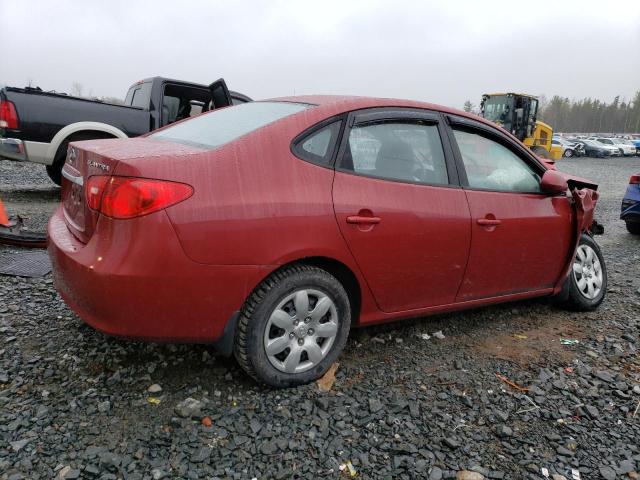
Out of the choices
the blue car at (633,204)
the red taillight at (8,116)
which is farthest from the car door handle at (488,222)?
the red taillight at (8,116)

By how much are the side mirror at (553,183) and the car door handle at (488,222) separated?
557mm

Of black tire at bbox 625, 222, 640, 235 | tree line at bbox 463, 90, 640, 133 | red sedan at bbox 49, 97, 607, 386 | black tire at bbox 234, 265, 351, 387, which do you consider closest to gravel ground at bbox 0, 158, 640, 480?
black tire at bbox 234, 265, 351, 387

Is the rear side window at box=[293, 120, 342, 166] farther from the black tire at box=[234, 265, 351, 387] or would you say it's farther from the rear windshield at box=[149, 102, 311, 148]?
the black tire at box=[234, 265, 351, 387]

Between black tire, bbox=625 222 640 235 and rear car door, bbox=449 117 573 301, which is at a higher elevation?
rear car door, bbox=449 117 573 301

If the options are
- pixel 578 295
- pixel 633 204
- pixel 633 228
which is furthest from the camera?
pixel 633 228

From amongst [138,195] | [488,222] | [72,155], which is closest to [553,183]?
[488,222]

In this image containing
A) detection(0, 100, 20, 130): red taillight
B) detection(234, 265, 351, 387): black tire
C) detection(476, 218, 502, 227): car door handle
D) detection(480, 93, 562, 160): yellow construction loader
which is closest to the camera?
detection(234, 265, 351, 387): black tire

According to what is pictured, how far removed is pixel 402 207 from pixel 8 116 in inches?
220

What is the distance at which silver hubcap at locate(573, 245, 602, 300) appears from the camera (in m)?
3.93

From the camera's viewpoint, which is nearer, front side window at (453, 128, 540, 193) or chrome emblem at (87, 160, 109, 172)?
chrome emblem at (87, 160, 109, 172)

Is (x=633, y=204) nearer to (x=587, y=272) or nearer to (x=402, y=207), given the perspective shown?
(x=587, y=272)

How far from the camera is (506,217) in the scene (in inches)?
124

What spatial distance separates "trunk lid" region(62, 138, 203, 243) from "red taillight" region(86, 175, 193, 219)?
5 centimetres

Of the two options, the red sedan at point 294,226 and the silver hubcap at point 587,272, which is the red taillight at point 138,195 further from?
the silver hubcap at point 587,272
